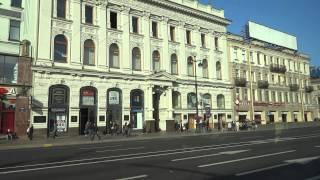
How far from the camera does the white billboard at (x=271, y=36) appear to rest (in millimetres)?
62747

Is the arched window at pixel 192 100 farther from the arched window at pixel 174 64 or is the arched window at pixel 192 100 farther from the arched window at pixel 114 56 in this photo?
the arched window at pixel 114 56

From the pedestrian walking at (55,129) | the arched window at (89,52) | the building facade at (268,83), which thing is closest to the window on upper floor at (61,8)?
the arched window at (89,52)

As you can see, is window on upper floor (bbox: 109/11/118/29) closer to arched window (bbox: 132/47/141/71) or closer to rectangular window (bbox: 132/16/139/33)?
rectangular window (bbox: 132/16/139/33)

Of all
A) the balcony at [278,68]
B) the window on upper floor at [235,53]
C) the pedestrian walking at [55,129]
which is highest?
the window on upper floor at [235,53]

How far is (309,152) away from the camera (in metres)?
14.8

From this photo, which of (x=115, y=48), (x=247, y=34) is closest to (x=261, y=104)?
(x=247, y=34)

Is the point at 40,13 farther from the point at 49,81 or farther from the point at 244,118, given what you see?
the point at 244,118

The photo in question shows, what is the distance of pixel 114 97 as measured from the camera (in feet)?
129

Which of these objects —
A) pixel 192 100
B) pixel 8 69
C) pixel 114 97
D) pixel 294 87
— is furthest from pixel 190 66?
pixel 294 87

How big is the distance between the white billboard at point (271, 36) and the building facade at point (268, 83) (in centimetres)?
121

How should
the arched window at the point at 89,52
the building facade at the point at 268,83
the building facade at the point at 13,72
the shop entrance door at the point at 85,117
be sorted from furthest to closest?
the building facade at the point at 268,83 < the arched window at the point at 89,52 < the shop entrance door at the point at 85,117 < the building facade at the point at 13,72

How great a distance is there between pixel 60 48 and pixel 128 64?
27.5ft

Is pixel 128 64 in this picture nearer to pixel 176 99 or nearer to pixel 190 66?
pixel 176 99

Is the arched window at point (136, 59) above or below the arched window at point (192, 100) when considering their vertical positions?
above
